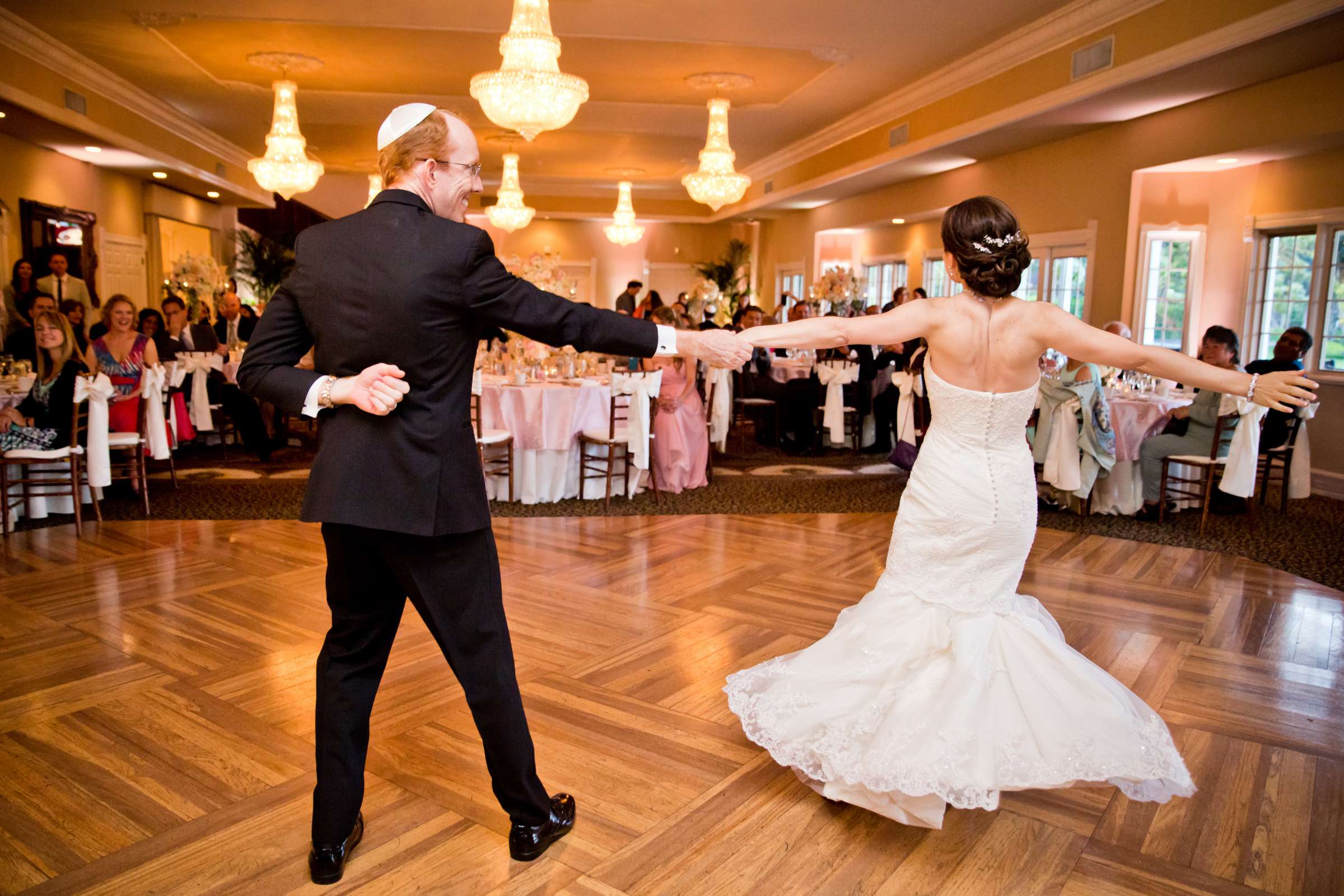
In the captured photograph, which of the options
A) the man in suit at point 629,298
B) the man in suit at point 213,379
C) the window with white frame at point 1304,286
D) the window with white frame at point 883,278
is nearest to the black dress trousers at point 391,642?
the man in suit at point 213,379

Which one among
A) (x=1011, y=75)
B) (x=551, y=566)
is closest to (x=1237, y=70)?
(x=1011, y=75)

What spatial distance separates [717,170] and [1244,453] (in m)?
5.89

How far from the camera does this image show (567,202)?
1945 cm

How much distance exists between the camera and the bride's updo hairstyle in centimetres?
226

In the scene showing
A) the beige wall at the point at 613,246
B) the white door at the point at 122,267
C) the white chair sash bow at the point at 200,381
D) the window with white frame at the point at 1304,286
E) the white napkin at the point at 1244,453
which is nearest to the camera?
the white napkin at the point at 1244,453

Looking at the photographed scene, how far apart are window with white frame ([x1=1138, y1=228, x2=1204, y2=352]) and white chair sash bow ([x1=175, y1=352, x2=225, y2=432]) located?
9126 millimetres

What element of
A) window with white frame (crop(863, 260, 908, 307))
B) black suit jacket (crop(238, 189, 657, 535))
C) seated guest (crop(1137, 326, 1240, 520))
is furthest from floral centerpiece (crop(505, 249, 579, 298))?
window with white frame (crop(863, 260, 908, 307))

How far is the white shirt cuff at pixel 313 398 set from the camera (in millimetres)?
1849

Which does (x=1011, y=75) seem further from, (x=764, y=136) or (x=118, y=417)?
(x=118, y=417)

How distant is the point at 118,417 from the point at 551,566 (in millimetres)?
3842

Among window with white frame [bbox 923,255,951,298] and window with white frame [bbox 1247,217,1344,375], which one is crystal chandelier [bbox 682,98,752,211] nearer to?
window with white frame [bbox 923,255,951,298]

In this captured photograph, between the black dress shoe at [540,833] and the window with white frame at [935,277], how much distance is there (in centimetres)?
1203

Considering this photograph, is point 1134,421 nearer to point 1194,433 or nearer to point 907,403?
point 1194,433

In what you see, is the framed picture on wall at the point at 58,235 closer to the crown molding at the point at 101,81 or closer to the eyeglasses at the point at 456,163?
the crown molding at the point at 101,81
